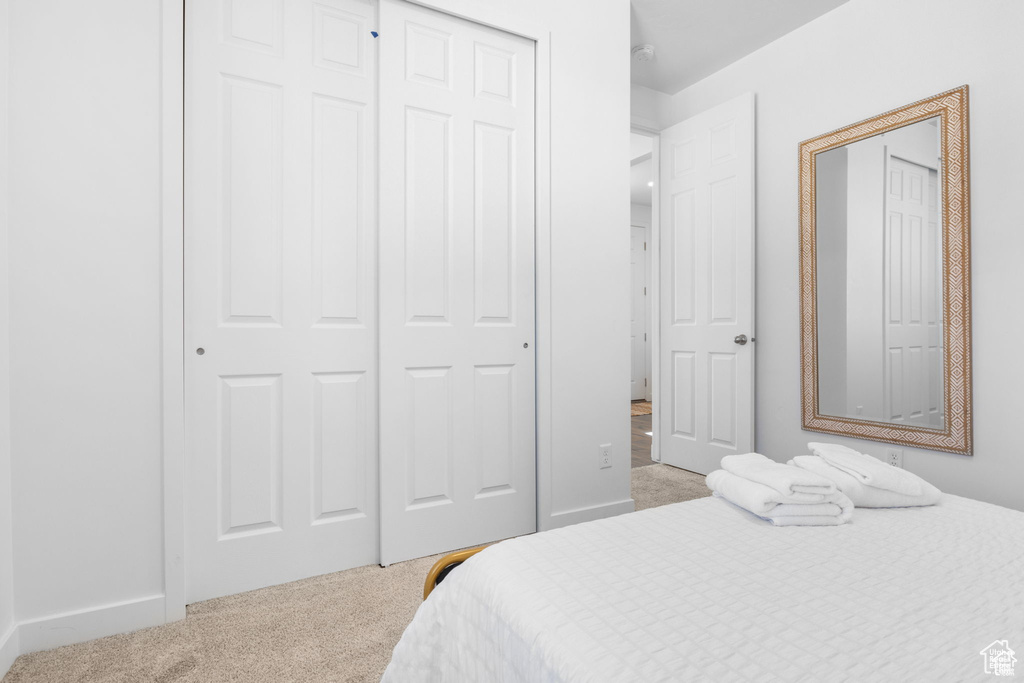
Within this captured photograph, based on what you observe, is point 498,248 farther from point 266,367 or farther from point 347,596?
point 347,596

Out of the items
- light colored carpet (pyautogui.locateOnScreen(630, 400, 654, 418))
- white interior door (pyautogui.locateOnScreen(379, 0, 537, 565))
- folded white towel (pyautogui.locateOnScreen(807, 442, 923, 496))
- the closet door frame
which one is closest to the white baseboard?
the closet door frame

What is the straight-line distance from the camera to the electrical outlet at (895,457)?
250cm

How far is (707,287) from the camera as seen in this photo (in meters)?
3.36

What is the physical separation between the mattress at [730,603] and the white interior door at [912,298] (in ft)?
4.59

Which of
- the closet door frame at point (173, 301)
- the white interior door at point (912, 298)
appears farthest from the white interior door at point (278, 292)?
the white interior door at point (912, 298)

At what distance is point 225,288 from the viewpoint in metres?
1.81

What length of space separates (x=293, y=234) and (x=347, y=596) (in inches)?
52.4

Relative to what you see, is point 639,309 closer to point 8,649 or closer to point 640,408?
point 640,408

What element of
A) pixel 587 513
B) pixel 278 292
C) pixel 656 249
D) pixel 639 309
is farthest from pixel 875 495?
pixel 639 309

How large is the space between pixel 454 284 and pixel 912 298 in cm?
216

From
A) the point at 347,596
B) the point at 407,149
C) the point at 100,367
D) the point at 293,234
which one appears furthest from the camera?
the point at 407,149

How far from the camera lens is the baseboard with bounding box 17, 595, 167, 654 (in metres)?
1.48

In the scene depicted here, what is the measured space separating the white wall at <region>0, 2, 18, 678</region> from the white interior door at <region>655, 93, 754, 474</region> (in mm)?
3267

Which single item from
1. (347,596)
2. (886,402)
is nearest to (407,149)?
(347,596)
